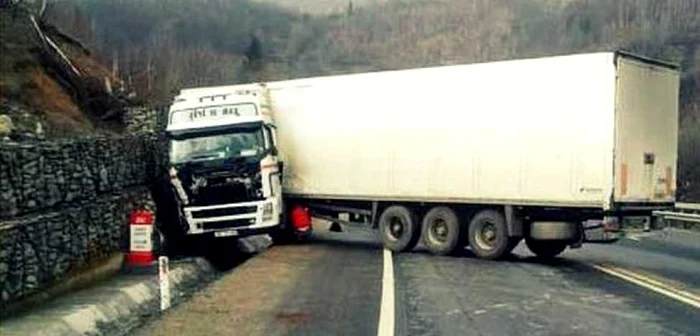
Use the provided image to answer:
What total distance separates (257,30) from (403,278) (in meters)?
54.2

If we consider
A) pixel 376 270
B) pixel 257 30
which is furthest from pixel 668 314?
pixel 257 30

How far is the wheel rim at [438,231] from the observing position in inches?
813

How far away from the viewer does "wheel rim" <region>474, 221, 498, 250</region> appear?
64.2ft

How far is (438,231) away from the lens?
2083cm

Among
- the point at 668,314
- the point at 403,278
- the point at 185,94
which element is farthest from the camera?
the point at 185,94

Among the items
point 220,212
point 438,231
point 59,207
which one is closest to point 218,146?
point 220,212

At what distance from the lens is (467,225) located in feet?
66.6

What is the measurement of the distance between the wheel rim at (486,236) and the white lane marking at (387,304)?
76.5 inches

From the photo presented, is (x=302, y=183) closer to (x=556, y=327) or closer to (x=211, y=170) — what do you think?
(x=211, y=170)

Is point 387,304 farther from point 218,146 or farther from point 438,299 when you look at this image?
point 218,146

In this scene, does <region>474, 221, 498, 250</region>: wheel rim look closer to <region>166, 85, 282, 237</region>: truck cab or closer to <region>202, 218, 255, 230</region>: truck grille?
<region>166, 85, 282, 237</region>: truck cab

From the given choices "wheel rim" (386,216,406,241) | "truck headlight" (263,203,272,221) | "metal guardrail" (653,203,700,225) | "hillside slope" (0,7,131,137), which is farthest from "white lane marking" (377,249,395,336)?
"metal guardrail" (653,203,700,225)

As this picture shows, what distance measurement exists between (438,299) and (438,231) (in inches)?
306

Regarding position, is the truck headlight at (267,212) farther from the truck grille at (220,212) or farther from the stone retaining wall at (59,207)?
the stone retaining wall at (59,207)
